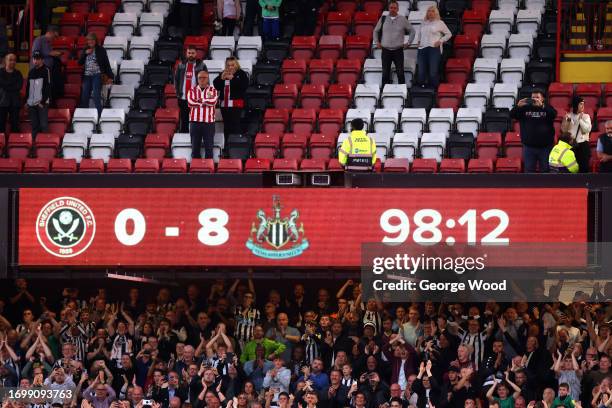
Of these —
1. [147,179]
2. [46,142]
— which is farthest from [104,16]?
[147,179]

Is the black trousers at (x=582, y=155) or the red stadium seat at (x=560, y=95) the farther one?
the red stadium seat at (x=560, y=95)

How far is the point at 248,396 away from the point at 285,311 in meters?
2.54

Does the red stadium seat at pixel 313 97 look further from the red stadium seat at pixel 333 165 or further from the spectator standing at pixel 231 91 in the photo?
the red stadium seat at pixel 333 165

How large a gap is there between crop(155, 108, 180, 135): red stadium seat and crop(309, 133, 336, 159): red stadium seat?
2.40m

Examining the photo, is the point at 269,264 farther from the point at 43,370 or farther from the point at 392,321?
the point at 43,370

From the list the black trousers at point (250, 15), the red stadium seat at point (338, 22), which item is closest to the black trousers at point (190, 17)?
the black trousers at point (250, 15)

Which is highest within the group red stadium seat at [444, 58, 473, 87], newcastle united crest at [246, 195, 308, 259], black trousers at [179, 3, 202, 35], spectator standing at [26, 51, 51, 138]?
black trousers at [179, 3, 202, 35]

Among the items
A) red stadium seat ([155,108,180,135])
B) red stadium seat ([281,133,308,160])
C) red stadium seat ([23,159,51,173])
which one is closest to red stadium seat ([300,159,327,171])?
red stadium seat ([281,133,308,160])

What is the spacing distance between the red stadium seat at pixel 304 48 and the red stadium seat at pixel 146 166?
420 cm

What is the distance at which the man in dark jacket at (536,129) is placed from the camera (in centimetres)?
2505

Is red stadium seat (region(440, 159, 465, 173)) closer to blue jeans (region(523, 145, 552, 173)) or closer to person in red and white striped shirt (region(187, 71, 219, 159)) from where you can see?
blue jeans (region(523, 145, 552, 173))

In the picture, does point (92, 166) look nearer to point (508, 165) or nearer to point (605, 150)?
point (508, 165)

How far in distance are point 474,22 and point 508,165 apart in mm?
4679

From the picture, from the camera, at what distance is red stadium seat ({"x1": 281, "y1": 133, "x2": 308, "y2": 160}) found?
26688mm
